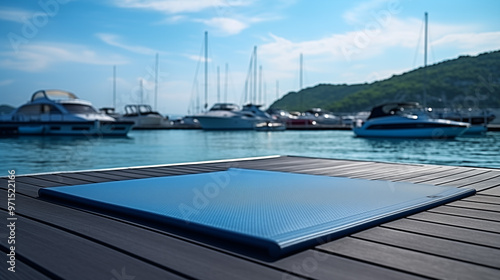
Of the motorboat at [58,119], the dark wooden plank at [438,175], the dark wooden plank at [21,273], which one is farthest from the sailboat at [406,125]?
the dark wooden plank at [21,273]

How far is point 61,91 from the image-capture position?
23.5 m

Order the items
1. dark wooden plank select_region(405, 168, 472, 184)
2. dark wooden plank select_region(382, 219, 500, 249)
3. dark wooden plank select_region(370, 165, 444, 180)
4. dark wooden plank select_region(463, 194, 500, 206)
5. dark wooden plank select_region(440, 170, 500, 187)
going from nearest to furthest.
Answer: dark wooden plank select_region(382, 219, 500, 249) → dark wooden plank select_region(463, 194, 500, 206) → dark wooden plank select_region(440, 170, 500, 187) → dark wooden plank select_region(405, 168, 472, 184) → dark wooden plank select_region(370, 165, 444, 180)

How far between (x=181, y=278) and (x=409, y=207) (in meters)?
1.36

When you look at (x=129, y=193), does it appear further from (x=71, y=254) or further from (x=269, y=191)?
(x=71, y=254)

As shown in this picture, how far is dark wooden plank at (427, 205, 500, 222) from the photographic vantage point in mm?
2160

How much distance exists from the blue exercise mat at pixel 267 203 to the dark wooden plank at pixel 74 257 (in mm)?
372

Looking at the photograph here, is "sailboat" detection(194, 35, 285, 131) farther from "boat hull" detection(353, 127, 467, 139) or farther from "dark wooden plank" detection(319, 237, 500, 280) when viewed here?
"dark wooden plank" detection(319, 237, 500, 280)

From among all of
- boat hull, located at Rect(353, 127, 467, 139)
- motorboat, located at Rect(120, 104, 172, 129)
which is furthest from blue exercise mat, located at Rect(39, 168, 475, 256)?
motorboat, located at Rect(120, 104, 172, 129)

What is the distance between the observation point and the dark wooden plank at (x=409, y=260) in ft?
4.50

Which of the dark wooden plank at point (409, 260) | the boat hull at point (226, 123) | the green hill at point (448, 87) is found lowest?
the dark wooden plank at point (409, 260)

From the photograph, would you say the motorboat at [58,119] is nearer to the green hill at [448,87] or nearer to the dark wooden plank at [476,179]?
the dark wooden plank at [476,179]

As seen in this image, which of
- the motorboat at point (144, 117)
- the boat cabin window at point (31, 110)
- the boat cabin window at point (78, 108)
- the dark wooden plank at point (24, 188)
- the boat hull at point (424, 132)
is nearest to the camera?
the dark wooden plank at point (24, 188)

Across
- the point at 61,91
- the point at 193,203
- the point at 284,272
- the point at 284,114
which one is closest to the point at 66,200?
the point at 193,203

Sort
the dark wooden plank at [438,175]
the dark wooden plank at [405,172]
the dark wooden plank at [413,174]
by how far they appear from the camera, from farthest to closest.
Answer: the dark wooden plank at [405,172] → the dark wooden plank at [413,174] → the dark wooden plank at [438,175]
